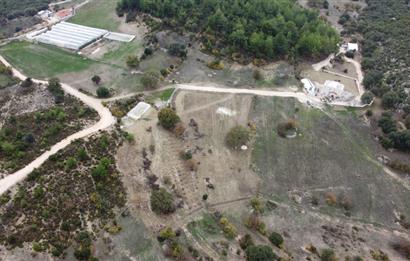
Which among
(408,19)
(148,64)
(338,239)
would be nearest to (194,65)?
(148,64)

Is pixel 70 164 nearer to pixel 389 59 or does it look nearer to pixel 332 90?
pixel 332 90

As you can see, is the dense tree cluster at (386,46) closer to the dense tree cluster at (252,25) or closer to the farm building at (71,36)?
the dense tree cluster at (252,25)

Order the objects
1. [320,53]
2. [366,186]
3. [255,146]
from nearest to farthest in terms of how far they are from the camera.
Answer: [366,186] → [255,146] → [320,53]

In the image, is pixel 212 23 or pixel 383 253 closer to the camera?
pixel 383 253

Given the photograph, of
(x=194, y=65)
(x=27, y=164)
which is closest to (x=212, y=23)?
(x=194, y=65)

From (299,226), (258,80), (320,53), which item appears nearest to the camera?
(299,226)

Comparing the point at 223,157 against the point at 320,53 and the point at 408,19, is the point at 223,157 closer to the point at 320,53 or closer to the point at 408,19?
the point at 320,53

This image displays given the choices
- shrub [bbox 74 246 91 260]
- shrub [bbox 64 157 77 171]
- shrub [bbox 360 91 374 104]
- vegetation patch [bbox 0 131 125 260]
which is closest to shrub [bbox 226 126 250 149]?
vegetation patch [bbox 0 131 125 260]

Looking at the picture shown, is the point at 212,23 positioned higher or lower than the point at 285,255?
higher
